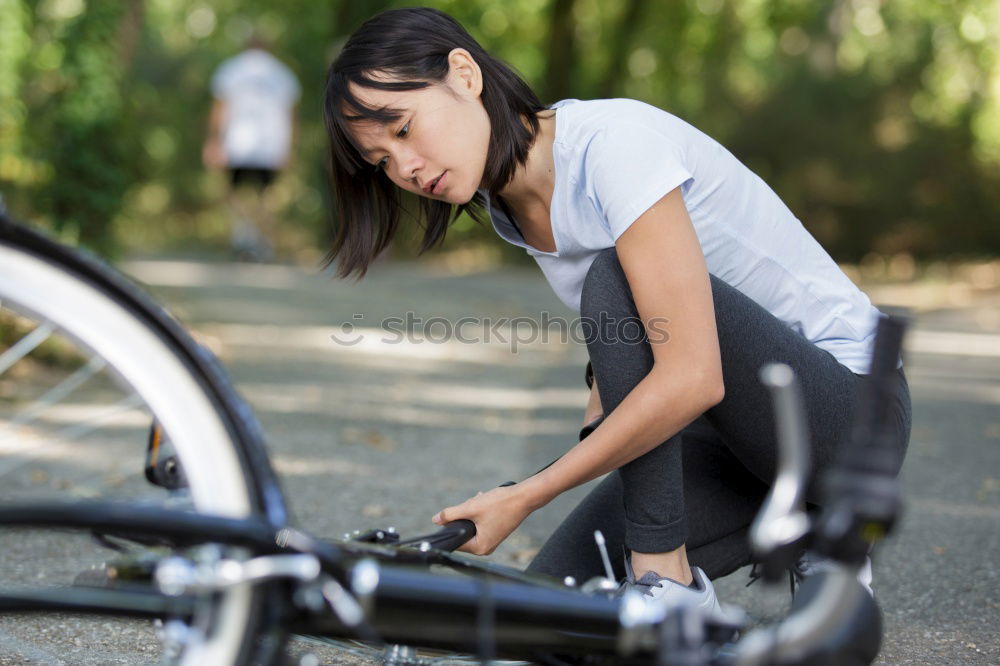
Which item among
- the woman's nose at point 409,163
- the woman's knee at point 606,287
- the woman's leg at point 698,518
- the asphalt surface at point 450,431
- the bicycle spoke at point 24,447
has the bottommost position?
the asphalt surface at point 450,431

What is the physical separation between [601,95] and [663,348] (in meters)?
14.6

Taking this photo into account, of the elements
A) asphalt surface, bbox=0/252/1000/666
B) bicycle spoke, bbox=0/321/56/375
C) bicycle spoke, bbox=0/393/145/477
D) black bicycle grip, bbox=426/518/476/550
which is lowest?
asphalt surface, bbox=0/252/1000/666

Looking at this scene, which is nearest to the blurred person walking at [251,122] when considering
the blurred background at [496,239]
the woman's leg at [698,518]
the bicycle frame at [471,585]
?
the blurred background at [496,239]

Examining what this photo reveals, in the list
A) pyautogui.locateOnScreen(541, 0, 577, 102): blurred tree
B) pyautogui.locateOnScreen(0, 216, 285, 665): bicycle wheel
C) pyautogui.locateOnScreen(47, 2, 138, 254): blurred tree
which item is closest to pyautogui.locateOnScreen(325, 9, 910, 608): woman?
pyautogui.locateOnScreen(0, 216, 285, 665): bicycle wheel

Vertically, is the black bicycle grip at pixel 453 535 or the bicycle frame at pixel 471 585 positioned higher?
the bicycle frame at pixel 471 585

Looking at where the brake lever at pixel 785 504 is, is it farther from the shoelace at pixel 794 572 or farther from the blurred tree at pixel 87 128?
the blurred tree at pixel 87 128

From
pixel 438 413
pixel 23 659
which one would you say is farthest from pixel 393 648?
pixel 438 413

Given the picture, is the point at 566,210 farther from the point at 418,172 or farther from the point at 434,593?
the point at 434,593

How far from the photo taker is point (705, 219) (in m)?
2.18

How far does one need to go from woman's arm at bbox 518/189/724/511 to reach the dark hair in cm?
37

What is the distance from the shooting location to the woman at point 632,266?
1.90m

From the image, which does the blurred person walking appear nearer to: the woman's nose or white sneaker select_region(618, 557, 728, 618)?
the woman's nose

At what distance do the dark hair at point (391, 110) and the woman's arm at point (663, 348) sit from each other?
368 millimetres

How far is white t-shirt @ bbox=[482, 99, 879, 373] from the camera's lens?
1999 millimetres
